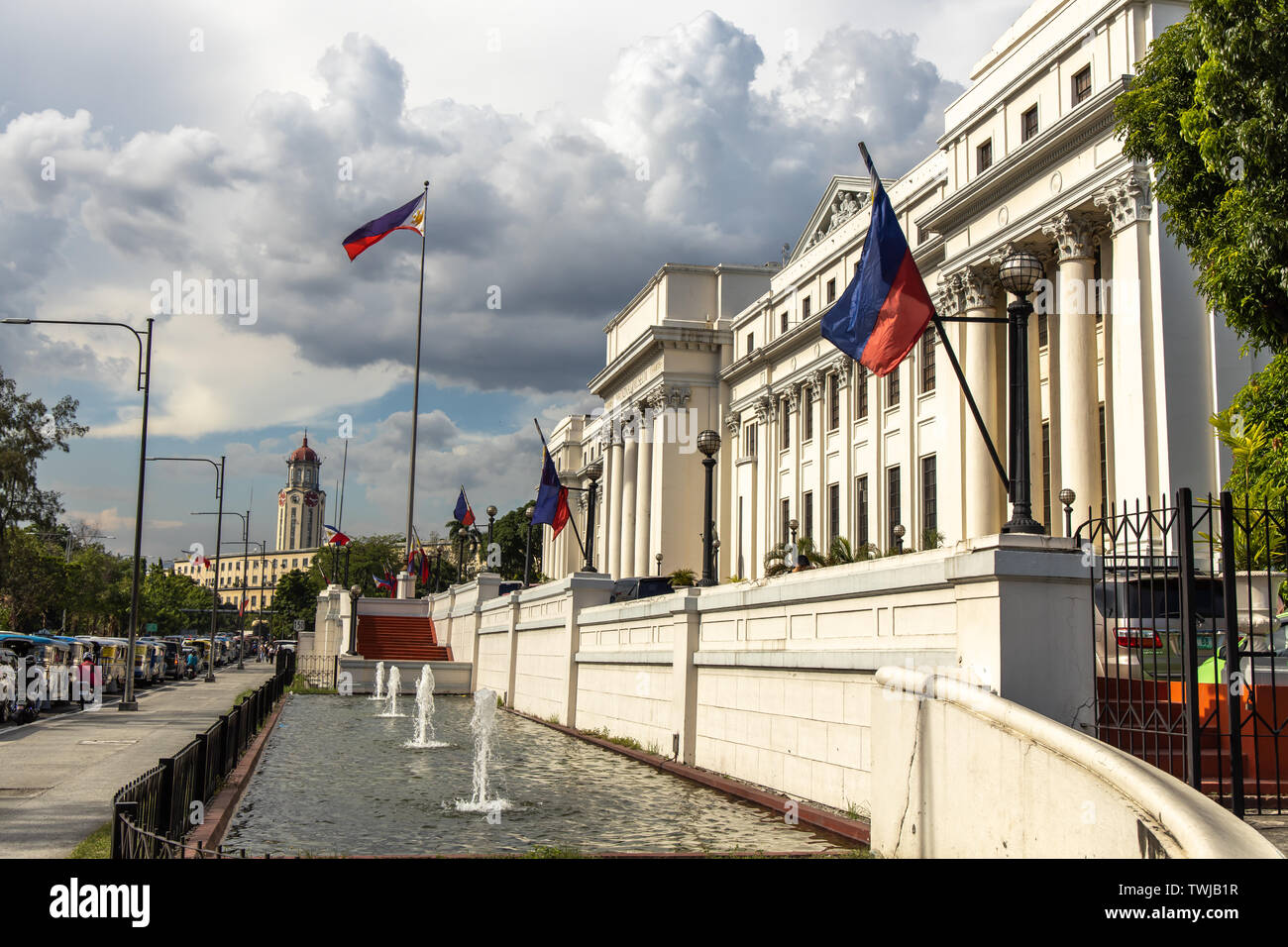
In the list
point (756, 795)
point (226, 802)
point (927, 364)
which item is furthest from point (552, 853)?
point (927, 364)

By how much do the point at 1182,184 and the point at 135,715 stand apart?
25831mm

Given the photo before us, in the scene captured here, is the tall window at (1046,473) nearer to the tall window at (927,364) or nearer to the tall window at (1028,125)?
the tall window at (927,364)

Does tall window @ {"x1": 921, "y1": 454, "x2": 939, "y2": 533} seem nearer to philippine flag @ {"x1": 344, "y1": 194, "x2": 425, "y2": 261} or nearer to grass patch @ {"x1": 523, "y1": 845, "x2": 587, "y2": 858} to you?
philippine flag @ {"x1": 344, "y1": 194, "x2": 425, "y2": 261}

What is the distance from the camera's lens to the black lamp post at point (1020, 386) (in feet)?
31.0

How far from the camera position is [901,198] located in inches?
1670

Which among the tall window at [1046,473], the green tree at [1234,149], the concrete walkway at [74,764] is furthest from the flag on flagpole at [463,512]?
the green tree at [1234,149]

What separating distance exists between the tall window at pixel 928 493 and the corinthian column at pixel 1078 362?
9.52 meters

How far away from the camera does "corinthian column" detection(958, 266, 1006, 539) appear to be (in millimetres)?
32188

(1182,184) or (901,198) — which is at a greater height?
(901,198)

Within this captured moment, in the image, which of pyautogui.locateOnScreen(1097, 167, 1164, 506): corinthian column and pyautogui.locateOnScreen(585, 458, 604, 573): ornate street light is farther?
pyautogui.locateOnScreen(1097, 167, 1164, 506): corinthian column

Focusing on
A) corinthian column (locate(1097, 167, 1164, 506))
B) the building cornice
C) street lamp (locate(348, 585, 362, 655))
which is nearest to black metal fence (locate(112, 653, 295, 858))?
corinthian column (locate(1097, 167, 1164, 506))

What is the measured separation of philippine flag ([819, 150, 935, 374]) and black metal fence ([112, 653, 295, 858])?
7.23 meters

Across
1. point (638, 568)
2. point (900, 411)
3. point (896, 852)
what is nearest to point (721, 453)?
point (638, 568)
